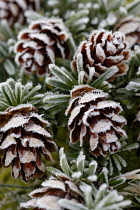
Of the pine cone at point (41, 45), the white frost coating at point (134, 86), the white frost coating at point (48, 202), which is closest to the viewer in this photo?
the white frost coating at point (48, 202)

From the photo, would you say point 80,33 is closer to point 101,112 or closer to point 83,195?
point 101,112

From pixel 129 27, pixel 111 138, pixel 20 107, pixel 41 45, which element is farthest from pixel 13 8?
pixel 111 138

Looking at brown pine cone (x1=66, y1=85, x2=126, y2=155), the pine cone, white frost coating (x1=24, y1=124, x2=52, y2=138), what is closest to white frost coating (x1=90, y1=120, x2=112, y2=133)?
brown pine cone (x1=66, y1=85, x2=126, y2=155)

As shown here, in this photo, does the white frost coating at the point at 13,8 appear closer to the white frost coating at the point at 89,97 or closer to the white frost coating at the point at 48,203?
the white frost coating at the point at 89,97

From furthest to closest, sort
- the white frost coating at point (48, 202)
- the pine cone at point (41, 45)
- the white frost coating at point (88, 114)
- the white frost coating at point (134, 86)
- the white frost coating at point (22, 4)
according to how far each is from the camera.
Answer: the white frost coating at point (22, 4), the pine cone at point (41, 45), the white frost coating at point (134, 86), the white frost coating at point (88, 114), the white frost coating at point (48, 202)

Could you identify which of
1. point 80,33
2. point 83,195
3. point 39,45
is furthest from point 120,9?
point 83,195

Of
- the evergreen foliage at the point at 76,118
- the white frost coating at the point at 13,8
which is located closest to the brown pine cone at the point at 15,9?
the white frost coating at the point at 13,8

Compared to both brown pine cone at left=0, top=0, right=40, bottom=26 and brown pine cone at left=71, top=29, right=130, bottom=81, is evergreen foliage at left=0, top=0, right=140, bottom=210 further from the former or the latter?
brown pine cone at left=0, top=0, right=40, bottom=26

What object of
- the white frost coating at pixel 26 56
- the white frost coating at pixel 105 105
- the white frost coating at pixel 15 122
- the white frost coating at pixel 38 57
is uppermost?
the white frost coating at pixel 26 56
